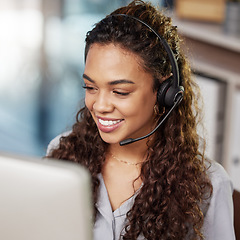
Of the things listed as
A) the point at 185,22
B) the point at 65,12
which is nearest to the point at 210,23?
the point at 185,22

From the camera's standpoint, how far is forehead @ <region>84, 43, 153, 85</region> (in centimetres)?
108

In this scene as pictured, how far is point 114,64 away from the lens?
108 centimetres

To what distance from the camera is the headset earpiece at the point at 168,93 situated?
3.73 ft

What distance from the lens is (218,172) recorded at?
127 centimetres

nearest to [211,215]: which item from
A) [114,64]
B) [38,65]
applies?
[114,64]

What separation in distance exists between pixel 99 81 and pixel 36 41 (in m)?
2.61

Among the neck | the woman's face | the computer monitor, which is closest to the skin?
the woman's face

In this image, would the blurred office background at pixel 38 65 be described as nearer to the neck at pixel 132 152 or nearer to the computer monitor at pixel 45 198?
the neck at pixel 132 152

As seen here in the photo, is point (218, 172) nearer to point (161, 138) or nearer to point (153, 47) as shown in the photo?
point (161, 138)

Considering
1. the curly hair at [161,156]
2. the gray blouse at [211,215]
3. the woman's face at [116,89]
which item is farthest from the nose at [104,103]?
the gray blouse at [211,215]

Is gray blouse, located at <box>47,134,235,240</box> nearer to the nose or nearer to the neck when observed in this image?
the neck

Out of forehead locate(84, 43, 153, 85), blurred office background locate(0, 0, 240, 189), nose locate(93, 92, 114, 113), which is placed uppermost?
forehead locate(84, 43, 153, 85)

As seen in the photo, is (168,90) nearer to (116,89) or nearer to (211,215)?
(116,89)

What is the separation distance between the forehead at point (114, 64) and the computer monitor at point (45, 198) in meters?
0.50
